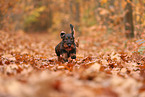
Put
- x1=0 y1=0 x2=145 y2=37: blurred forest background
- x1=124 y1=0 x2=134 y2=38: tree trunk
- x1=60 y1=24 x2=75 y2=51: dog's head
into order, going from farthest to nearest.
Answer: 1. x1=124 y1=0 x2=134 y2=38: tree trunk
2. x1=0 y1=0 x2=145 y2=37: blurred forest background
3. x1=60 y1=24 x2=75 y2=51: dog's head

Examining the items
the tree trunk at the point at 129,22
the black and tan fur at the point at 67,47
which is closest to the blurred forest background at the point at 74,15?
the tree trunk at the point at 129,22

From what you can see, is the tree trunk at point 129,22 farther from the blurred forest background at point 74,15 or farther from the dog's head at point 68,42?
the dog's head at point 68,42

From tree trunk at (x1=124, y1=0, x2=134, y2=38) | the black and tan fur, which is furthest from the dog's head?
tree trunk at (x1=124, y1=0, x2=134, y2=38)

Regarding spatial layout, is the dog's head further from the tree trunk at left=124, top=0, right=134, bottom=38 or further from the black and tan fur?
the tree trunk at left=124, top=0, right=134, bottom=38

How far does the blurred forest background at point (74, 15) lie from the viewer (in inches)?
317

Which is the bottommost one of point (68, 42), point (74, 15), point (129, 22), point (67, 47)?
point (67, 47)

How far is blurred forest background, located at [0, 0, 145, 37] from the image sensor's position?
26.4ft

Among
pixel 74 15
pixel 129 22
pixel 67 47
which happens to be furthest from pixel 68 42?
pixel 74 15

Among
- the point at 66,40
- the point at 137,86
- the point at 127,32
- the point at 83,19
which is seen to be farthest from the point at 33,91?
the point at 83,19

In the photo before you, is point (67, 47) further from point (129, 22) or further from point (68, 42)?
point (129, 22)

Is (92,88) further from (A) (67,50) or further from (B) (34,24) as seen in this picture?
(B) (34,24)

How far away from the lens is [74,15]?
92.4ft

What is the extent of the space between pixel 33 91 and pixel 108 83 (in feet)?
2.46

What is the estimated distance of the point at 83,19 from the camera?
2831 centimetres
